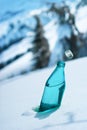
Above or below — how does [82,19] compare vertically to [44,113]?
above

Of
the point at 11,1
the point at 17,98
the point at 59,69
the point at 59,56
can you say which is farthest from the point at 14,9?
the point at 59,69

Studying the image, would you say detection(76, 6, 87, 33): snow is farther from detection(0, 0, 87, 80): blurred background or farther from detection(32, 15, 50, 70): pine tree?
detection(32, 15, 50, 70): pine tree

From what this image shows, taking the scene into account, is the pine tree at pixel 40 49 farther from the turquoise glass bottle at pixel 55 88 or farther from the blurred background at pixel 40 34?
the turquoise glass bottle at pixel 55 88

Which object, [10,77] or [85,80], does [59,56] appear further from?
[85,80]

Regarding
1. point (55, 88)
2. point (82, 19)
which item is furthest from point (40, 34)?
point (55, 88)

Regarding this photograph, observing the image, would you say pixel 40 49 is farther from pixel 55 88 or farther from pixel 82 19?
pixel 55 88

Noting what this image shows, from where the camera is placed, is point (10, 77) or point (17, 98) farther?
point (10, 77)
